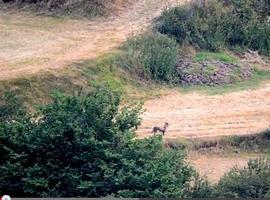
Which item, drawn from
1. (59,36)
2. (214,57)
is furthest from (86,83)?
(214,57)

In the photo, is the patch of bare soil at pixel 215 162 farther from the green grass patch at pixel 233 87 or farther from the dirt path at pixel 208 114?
the green grass patch at pixel 233 87

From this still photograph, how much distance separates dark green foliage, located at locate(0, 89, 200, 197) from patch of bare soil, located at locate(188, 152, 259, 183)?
87.7 inches

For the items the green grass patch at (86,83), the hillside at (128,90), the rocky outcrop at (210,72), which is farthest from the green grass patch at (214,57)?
the green grass patch at (86,83)

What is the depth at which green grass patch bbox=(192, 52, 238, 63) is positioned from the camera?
84.2 feet

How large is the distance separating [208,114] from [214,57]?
3.74 meters

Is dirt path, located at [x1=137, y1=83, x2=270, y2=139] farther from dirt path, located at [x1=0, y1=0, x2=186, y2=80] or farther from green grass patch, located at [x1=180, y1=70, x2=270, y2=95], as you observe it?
dirt path, located at [x1=0, y1=0, x2=186, y2=80]

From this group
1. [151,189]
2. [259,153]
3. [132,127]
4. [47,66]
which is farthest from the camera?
[47,66]

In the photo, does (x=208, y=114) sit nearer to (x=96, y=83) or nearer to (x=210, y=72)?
(x=210, y=72)

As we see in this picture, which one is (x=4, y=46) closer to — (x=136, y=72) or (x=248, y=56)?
(x=136, y=72)

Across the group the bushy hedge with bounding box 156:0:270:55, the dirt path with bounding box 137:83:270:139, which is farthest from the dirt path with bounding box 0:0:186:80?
the dirt path with bounding box 137:83:270:139

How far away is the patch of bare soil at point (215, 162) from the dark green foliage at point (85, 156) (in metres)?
2.23

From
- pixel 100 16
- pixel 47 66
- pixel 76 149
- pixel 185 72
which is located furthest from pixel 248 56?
pixel 76 149

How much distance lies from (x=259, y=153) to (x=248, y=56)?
20.3 feet

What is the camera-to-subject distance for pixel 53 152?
56.6ft
